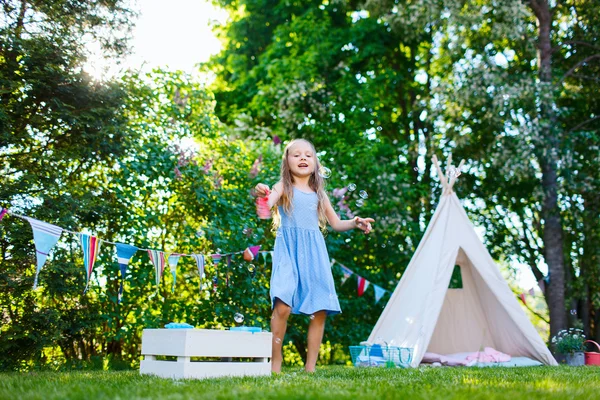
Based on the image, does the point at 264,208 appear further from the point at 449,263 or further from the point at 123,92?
the point at 449,263

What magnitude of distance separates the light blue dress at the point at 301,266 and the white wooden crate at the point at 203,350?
1.02 feet

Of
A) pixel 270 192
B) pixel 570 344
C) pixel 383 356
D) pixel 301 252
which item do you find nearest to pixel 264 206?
pixel 270 192

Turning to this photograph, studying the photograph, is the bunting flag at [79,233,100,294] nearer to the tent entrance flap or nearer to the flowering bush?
the tent entrance flap

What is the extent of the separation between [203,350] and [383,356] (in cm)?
277

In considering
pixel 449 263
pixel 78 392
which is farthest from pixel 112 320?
pixel 78 392

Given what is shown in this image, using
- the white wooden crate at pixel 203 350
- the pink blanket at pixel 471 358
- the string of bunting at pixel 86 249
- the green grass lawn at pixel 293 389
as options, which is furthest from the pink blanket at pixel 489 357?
the white wooden crate at pixel 203 350

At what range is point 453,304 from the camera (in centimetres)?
722

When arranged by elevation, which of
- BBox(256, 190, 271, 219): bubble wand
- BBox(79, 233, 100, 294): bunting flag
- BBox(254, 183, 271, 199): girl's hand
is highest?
BBox(254, 183, 271, 199): girl's hand

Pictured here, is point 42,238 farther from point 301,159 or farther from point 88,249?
point 301,159

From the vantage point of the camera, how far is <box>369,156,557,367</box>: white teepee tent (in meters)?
5.98

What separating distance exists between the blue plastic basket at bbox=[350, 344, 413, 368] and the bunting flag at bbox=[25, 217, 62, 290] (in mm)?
2896

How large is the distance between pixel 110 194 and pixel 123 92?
1.11 m

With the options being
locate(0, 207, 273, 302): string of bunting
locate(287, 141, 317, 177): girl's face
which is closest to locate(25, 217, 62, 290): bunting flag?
locate(0, 207, 273, 302): string of bunting

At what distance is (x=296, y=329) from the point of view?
7.55 meters
